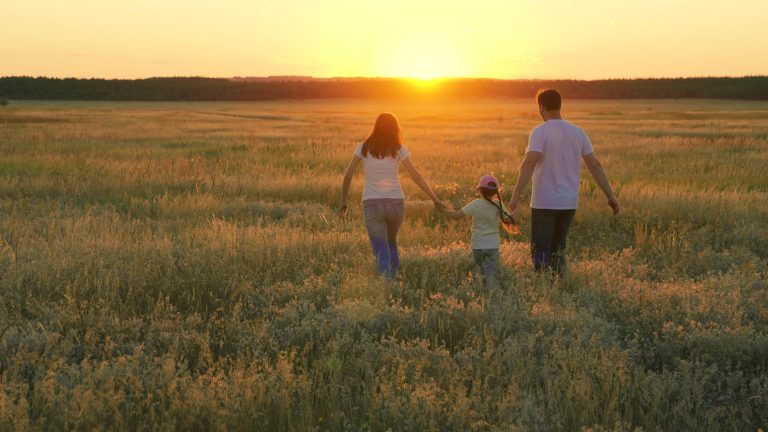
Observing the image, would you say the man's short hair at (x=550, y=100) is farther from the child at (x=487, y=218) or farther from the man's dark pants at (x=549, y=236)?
the man's dark pants at (x=549, y=236)

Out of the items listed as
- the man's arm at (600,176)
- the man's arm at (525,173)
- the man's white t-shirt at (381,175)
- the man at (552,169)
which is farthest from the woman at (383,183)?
the man's arm at (600,176)

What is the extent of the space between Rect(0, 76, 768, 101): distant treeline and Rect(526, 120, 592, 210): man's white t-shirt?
140m

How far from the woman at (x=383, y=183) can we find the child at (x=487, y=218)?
343mm

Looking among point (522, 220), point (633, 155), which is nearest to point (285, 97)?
point (633, 155)

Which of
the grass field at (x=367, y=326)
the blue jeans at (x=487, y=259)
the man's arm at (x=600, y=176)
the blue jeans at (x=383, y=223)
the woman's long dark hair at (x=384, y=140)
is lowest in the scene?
the grass field at (x=367, y=326)

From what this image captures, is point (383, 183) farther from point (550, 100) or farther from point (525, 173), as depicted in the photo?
point (550, 100)

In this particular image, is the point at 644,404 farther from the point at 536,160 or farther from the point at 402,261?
the point at 402,261

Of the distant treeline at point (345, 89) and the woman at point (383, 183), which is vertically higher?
the distant treeline at point (345, 89)

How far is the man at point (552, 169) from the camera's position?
6770mm

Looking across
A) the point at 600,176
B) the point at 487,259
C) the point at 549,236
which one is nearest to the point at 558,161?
the point at 600,176

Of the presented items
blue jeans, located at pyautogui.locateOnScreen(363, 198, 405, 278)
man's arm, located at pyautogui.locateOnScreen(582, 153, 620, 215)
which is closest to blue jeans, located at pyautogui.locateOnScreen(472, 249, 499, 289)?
blue jeans, located at pyautogui.locateOnScreen(363, 198, 405, 278)

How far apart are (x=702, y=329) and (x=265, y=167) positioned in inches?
576

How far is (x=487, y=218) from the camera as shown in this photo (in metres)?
6.93

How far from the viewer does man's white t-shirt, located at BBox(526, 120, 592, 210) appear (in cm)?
678
